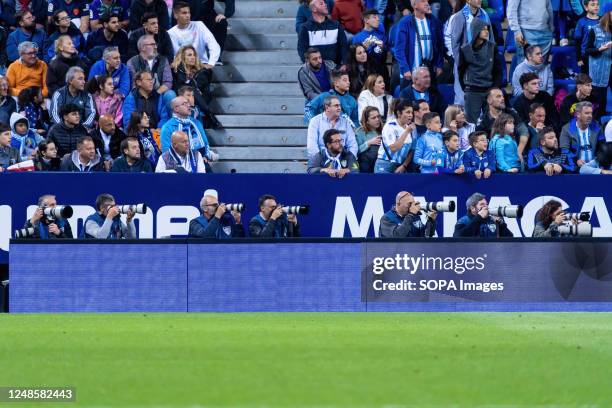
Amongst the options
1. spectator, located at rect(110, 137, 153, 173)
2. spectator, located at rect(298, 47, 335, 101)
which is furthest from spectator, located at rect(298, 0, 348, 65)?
spectator, located at rect(110, 137, 153, 173)

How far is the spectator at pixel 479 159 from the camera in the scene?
1975 cm

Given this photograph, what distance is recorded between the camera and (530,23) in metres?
22.6

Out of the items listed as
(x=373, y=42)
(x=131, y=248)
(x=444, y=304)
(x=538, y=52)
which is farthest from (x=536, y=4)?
(x=131, y=248)

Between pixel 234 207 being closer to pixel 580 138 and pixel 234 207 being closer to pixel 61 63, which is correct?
pixel 61 63

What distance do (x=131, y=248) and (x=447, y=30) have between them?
22.2 feet

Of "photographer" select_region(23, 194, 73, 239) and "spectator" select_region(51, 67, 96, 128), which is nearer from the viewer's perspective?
"photographer" select_region(23, 194, 73, 239)

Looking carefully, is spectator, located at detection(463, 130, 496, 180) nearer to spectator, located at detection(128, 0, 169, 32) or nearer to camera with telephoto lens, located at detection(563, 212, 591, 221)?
camera with telephoto lens, located at detection(563, 212, 591, 221)

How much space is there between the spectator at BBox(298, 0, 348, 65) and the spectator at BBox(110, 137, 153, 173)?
3.68m

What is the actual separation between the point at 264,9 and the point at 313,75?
10.00ft

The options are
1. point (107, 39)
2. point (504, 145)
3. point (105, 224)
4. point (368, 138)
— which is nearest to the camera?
point (105, 224)

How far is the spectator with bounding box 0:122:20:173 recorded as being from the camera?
759 inches

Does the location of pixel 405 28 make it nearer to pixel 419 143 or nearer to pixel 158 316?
pixel 419 143

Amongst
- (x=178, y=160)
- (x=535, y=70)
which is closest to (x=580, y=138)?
(x=535, y=70)

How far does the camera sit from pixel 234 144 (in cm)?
2222
